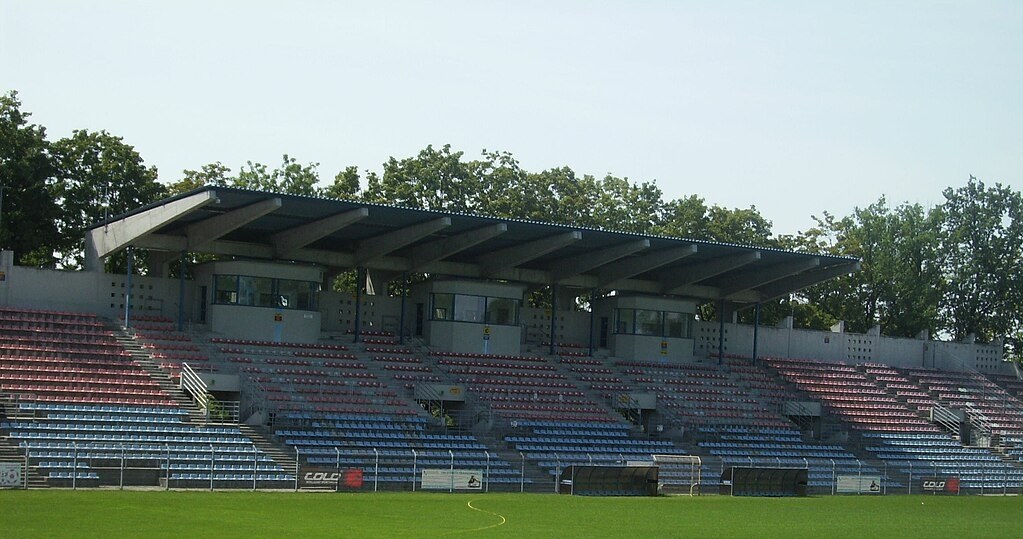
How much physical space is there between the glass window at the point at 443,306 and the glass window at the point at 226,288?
8188mm

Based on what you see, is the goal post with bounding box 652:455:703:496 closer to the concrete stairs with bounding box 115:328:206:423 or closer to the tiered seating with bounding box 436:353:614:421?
the tiered seating with bounding box 436:353:614:421

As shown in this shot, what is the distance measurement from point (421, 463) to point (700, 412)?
1519 centimetres

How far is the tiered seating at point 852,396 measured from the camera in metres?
56.8

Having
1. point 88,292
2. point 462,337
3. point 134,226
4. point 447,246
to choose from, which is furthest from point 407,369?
point 88,292

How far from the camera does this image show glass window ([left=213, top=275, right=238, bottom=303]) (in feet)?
154

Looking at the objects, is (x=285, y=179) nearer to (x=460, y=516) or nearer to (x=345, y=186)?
(x=345, y=186)

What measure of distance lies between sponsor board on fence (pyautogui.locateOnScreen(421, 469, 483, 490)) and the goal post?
609cm

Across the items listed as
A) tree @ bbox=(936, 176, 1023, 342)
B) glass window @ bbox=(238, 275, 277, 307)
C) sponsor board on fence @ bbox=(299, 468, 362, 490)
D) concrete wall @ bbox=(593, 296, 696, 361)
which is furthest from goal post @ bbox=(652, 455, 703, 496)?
tree @ bbox=(936, 176, 1023, 342)

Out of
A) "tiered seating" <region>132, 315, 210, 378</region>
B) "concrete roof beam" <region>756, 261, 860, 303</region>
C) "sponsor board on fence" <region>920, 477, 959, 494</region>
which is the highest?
"concrete roof beam" <region>756, 261, 860, 303</region>

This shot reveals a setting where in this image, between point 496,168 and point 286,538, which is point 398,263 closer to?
point 496,168

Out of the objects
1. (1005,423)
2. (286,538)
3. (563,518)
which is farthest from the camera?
(1005,423)

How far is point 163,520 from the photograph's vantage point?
1032 inches

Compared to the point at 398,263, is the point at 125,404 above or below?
below

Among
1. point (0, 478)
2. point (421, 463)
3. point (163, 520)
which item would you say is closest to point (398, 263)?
point (421, 463)
